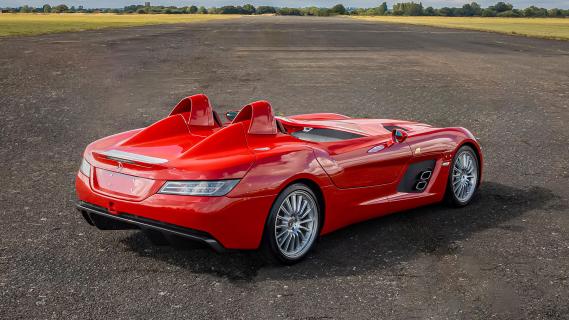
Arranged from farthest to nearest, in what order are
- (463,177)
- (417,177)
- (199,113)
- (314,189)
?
(463,177)
(417,177)
(199,113)
(314,189)

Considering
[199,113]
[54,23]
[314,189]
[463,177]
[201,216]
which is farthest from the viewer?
[54,23]

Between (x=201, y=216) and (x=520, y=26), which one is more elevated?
(x=201, y=216)

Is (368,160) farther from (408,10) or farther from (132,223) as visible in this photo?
(408,10)

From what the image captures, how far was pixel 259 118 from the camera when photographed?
5492 mm

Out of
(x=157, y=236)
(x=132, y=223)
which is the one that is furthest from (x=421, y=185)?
(x=132, y=223)

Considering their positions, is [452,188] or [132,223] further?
[452,188]

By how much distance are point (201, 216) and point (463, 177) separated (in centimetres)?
324

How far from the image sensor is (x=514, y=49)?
1281 inches

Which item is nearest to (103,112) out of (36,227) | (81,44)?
(36,227)

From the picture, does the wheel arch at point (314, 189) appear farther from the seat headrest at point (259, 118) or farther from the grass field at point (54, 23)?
the grass field at point (54, 23)

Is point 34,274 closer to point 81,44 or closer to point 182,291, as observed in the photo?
point 182,291

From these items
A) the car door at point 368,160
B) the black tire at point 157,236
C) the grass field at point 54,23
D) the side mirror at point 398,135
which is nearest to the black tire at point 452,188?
the car door at point 368,160

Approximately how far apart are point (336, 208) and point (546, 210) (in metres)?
2.58

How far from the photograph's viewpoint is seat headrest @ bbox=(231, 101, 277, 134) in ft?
17.9
